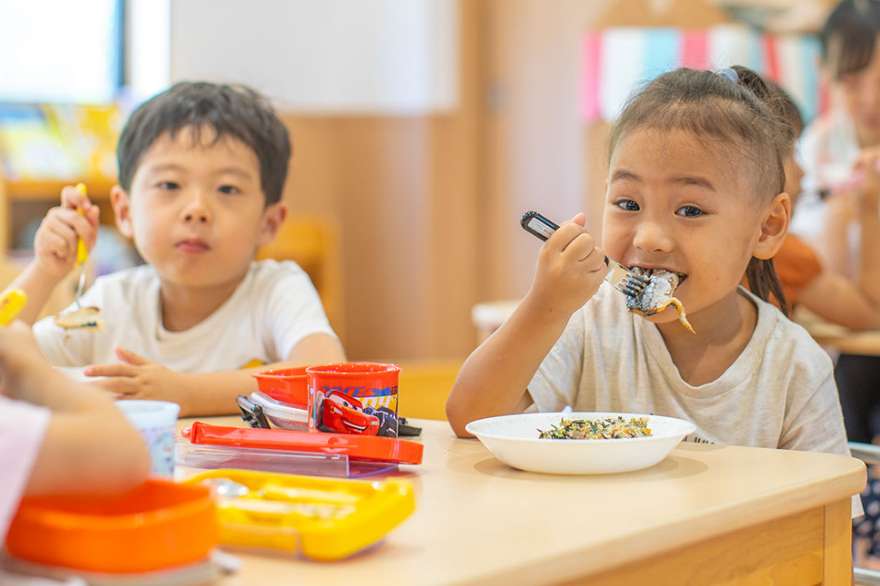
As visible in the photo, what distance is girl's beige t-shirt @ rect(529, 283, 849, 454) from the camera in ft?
4.59

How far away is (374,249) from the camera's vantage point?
500 centimetres

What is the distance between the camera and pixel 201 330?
185 centimetres

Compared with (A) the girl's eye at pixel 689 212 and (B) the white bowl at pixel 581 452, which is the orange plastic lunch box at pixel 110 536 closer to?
(B) the white bowl at pixel 581 452

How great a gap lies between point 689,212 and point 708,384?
207 mm

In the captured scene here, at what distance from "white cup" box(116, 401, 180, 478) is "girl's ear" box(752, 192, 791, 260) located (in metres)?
0.85

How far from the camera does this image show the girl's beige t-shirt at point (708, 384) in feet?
4.59

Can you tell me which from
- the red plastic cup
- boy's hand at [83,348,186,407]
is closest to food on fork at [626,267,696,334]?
the red plastic cup

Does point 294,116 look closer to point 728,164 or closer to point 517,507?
point 728,164

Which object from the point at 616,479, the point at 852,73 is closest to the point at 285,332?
the point at 616,479

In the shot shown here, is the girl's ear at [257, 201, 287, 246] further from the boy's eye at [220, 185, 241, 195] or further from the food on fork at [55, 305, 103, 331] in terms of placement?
the food on fork at [55, 305, 103, 331]

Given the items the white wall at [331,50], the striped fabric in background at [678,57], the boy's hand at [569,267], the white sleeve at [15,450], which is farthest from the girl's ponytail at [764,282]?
the white wall at [331,50]

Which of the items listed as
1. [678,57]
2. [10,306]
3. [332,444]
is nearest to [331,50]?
[678,57]

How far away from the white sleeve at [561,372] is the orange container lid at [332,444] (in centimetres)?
38

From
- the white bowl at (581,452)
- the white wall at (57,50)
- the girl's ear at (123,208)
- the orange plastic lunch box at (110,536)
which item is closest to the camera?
the orange plastic lunch box at (110,536)
